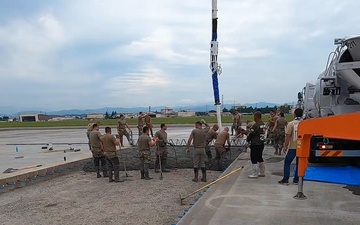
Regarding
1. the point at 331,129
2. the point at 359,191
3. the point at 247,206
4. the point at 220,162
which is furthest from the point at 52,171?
the point at 331,129

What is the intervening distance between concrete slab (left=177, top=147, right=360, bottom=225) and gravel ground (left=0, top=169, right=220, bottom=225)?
78 cm

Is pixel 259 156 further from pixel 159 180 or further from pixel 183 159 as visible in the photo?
pixel 183 159

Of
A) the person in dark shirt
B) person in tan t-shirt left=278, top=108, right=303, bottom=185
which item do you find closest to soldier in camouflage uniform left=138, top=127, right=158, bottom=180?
the person in dark shirt

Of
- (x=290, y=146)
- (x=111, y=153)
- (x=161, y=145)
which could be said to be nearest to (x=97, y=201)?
(x=111, y=153)

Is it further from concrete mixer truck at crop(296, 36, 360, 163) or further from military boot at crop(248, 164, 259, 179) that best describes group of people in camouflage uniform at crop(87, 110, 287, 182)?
concrete mixer truck at crop(296, 36, 360, 163)

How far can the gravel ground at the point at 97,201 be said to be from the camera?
691 cm

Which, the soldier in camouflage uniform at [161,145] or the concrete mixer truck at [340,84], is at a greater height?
the concrete mixer truck at [340,84]

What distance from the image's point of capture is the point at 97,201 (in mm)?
8234

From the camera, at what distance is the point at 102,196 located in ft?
28.7

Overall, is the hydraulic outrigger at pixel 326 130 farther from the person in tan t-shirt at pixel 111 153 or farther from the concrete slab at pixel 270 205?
the person in tan t-shirt at pixel 111 153

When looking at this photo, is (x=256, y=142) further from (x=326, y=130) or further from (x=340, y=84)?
(x=326, y=130)

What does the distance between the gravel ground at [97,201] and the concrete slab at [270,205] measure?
0.78 m

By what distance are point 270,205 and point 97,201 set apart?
392 cm

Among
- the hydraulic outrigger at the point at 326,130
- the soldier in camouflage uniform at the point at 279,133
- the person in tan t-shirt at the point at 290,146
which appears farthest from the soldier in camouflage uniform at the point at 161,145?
the hydraulic outrigger at the point at 326,130
